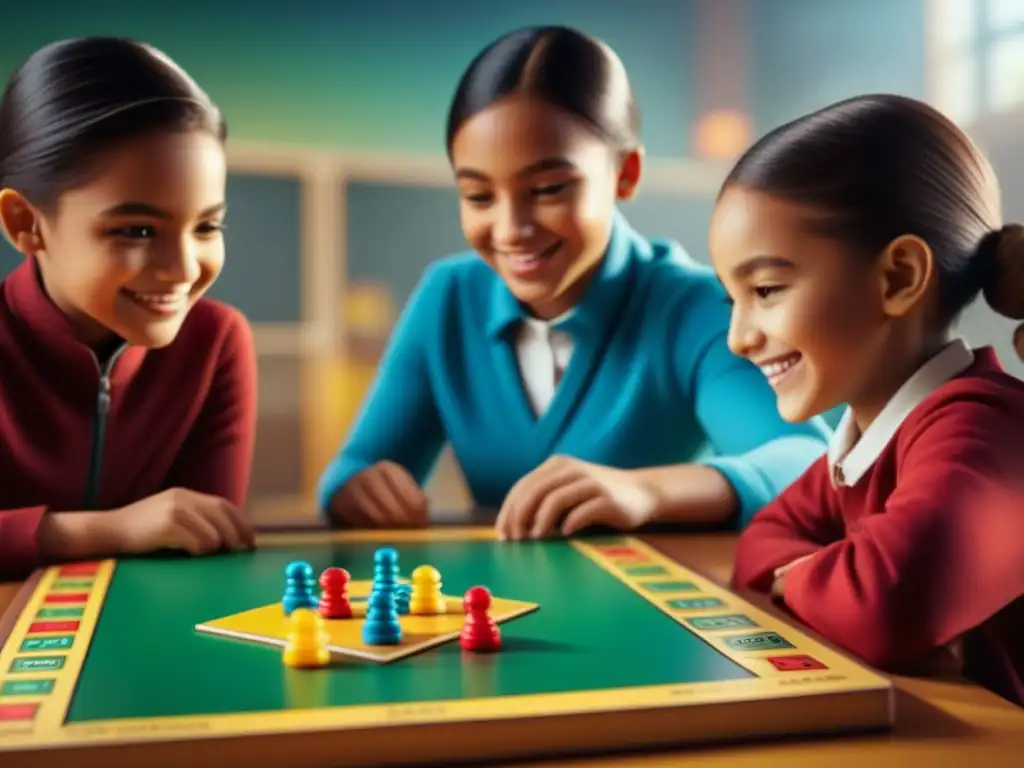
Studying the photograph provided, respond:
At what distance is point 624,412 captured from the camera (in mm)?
1116

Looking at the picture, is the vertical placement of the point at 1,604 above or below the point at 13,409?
below

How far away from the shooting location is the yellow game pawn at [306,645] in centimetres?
54

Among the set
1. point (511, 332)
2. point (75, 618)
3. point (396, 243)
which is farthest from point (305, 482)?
point (75, 618)

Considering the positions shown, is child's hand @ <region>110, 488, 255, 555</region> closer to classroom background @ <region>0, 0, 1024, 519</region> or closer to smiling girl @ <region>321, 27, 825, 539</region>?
smiling girl @ <region>321, 27, 825, 539</region>

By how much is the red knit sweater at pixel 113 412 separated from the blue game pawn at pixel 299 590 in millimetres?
271

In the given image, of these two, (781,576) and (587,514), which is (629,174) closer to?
(587,514)

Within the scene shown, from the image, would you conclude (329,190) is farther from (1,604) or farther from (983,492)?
(983,492)

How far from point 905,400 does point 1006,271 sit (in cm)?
9

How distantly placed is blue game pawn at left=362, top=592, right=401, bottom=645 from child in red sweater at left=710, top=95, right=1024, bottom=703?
22 centimetres

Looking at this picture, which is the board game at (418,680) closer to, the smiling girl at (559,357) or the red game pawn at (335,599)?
the red game pawn at (335,599)

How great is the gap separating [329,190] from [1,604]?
1.64m

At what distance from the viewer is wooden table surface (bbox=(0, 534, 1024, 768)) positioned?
1.52 ft

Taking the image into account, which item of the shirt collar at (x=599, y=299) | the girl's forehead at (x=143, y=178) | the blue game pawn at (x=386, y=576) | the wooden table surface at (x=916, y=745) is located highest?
the girl's forehead at (x=143, y=178)

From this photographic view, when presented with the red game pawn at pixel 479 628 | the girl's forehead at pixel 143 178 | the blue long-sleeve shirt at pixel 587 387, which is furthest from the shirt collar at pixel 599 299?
the red game pawn at pixel 479 628
